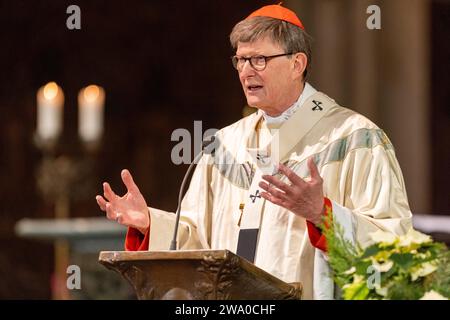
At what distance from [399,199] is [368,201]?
0.38ft

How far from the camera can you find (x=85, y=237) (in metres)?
9.64

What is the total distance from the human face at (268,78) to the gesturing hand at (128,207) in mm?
578

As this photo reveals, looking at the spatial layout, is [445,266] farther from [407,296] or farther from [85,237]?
[85,237]

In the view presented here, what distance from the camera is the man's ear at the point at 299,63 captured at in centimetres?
542

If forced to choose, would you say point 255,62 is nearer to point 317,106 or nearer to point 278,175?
point 317,106

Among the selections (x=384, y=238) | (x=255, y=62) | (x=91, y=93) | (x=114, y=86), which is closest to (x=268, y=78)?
(x=255, y=62)

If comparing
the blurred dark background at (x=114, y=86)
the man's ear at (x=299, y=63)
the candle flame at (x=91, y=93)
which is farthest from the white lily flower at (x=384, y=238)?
the blurred dark background at (x=114, y=86)

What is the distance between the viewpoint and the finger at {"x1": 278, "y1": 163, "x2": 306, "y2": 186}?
176 inches

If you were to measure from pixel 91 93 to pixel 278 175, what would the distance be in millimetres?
4768

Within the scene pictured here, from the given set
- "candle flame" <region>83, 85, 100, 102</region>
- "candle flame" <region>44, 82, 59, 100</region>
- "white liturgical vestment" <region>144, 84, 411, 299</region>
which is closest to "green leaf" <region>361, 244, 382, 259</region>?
"white liturgical vestment" <region>144, 84, 411, 299</region>

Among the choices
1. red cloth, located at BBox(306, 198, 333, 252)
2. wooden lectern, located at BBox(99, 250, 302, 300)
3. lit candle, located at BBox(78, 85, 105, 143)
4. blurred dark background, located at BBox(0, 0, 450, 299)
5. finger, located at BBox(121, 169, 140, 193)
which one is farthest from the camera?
blurred dark background, located at BBox(0, 0, 450, 299)

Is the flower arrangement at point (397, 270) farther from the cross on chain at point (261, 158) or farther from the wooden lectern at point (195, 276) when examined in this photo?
the cross on chain at point (261, 158)

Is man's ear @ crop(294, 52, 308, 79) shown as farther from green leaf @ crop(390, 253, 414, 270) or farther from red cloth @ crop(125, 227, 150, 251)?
green leaf @ crop(390, 253, 414, 270)

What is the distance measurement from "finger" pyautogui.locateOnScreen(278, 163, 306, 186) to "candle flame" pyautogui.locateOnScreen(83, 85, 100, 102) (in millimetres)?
5560
